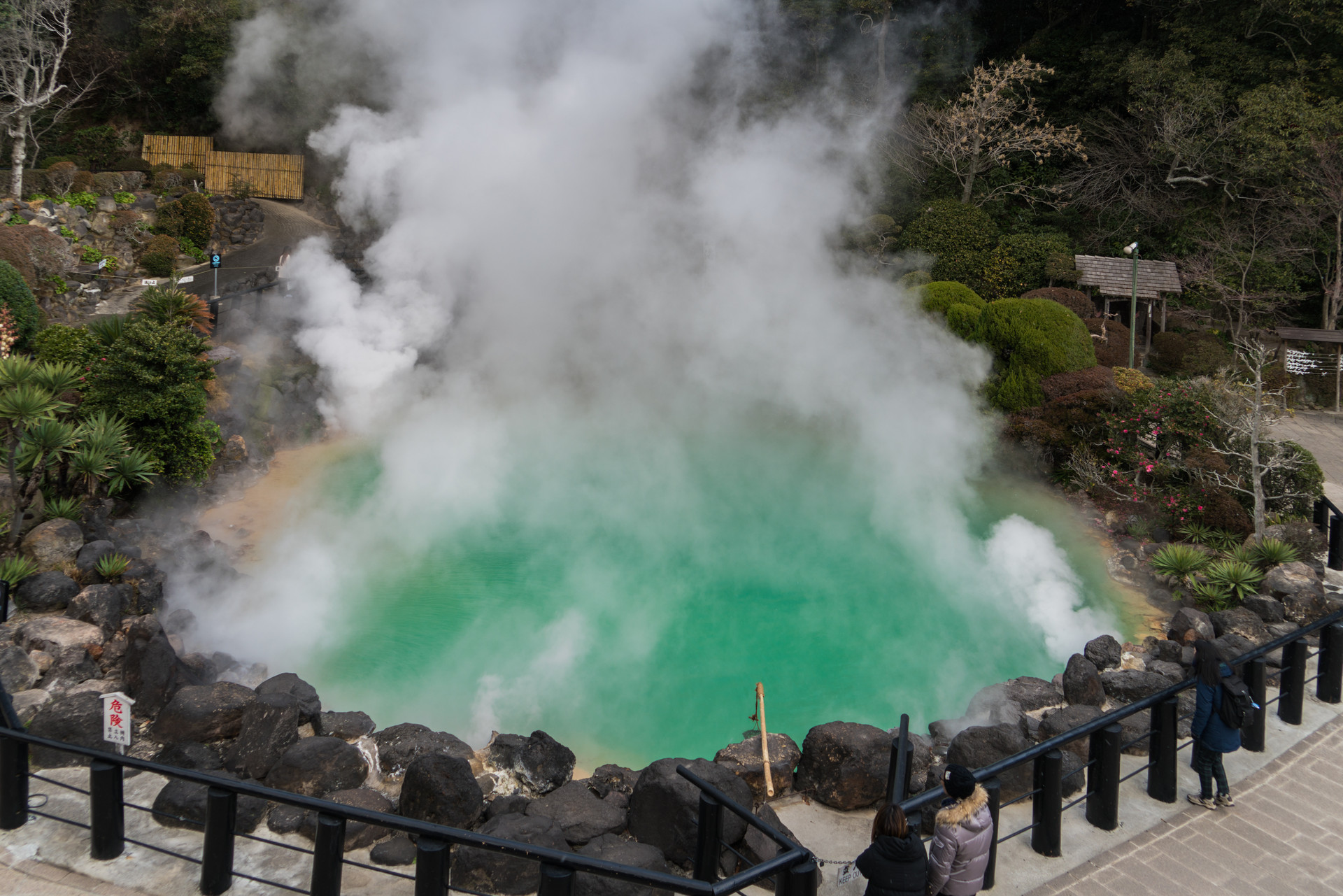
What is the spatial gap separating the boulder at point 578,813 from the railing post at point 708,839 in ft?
3.40

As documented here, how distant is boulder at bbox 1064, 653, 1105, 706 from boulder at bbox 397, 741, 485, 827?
4.69m

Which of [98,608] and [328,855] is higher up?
[98,608]

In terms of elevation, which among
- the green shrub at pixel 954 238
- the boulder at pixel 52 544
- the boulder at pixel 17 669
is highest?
the green shrub at pixel 954 238

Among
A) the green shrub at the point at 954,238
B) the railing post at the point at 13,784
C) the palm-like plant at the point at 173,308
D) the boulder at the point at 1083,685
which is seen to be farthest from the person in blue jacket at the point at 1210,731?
the green shrub at the point at 954,238

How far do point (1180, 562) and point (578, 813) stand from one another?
22.5ft

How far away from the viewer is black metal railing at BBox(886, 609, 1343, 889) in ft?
15.1

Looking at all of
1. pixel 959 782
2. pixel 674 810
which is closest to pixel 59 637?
pixel 674 810

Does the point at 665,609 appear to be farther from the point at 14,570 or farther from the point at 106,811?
the point at 14,570

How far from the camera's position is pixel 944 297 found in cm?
1414

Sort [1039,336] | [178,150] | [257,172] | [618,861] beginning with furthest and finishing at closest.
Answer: [178,150] → [257,172] → [1039,336] → [618,861]

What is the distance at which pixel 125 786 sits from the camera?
551cm

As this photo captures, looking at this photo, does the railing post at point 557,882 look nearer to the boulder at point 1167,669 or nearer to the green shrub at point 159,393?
the boulder at point 1167,669

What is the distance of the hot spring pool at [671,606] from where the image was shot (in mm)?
7465

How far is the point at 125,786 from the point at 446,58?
13150mm
